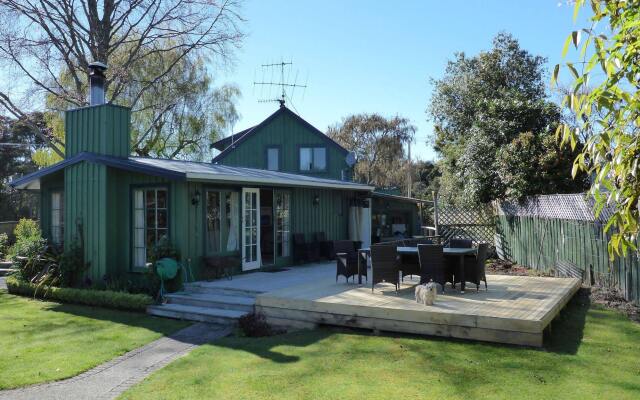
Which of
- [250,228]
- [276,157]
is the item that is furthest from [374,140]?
[250,228]

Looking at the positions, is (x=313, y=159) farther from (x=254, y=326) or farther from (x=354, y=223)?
(x=254, y=326)

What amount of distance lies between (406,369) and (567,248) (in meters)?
6.37

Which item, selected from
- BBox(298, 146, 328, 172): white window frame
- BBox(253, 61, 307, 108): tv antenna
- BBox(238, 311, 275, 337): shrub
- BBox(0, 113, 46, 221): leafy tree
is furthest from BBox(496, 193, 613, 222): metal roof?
BBox(0, 113, 46, 221): leafy tree

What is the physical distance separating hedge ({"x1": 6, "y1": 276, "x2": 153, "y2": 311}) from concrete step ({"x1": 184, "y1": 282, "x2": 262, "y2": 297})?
773 mm

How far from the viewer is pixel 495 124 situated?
15250 millimetres

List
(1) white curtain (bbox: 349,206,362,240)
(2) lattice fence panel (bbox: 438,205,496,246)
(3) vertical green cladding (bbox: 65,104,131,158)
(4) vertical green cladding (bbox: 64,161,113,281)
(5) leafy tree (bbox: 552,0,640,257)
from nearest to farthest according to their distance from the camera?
(5) leafy tree (bbox: 552,0,640,257) → (4) vertical green cladding (bbox: 64,161,113,281) → (3) vertical green cladding (bbox: 65,104,131,158) → (1) white curtain (bbox: 349,206,362,240) → (2) lattice fence panel (bbox: 438,205,496,246)

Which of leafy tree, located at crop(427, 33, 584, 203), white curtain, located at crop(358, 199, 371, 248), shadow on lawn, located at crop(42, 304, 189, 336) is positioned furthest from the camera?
white curtain, located at crop(358, 199, 371, 248)

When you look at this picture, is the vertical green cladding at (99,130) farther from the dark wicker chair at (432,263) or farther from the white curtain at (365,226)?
the white curtain at (365,226)

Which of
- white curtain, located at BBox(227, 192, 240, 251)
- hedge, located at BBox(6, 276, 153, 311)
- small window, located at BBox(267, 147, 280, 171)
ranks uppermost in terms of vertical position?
small window, located at BBox(267, 147, 280, 171)

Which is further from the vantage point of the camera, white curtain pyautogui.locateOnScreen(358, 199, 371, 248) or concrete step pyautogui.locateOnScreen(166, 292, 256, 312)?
white curtain pyautogui.locateOnScreen(358, 199, 371, 248)

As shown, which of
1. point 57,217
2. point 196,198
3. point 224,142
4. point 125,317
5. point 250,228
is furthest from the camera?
point 224,142

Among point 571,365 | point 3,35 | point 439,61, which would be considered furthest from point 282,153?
point 571,365

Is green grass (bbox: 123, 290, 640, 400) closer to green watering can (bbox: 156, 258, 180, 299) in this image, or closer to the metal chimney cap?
green watering can (bbox: 156, 258, 180, 299)

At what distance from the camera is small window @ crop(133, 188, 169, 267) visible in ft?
32.7
